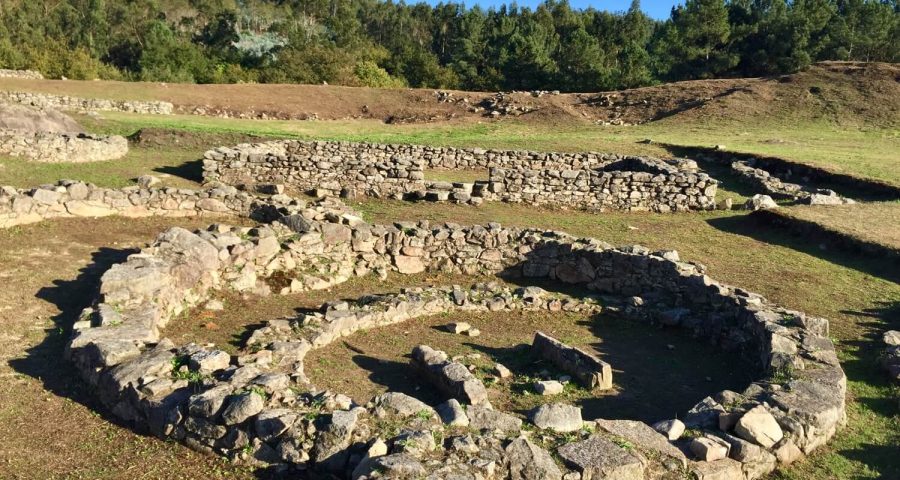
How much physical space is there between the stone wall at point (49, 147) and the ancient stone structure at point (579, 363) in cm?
1966

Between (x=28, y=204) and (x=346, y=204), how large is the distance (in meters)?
8.71

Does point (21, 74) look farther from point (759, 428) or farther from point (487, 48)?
point (759, 428)

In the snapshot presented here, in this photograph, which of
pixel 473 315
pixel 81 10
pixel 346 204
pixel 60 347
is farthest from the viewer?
pixel 81 10

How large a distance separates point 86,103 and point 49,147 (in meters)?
20.0

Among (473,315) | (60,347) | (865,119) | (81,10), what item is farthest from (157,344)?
(81,10)

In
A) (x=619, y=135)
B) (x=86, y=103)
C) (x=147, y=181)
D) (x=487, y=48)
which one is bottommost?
(x=147, y=181)

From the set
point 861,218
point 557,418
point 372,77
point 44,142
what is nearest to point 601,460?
point 557,418

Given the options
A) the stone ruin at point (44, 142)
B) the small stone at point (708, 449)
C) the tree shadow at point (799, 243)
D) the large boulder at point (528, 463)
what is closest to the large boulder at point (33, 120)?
the stone ruin at point (44, 142)

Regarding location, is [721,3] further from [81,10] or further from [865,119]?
[81,10]

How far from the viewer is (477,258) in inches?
615

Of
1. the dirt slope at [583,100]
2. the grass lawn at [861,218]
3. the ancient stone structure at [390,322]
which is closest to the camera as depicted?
the ancient stone structure at [390,322]

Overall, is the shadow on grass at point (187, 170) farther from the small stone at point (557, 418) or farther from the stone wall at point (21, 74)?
the stone wall at point (21, 74)

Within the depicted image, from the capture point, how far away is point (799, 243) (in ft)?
59.4

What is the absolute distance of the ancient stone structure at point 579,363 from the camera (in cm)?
998
